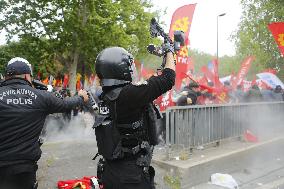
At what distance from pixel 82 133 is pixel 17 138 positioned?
8.07 metres

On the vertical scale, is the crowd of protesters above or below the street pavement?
above

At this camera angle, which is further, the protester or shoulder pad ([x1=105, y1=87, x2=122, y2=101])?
the protester

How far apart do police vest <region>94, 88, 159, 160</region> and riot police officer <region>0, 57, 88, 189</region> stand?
867 millimetres

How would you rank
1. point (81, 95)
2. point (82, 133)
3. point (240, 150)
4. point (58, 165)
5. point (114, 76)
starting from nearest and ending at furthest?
point (114, 76)
point (81, 95)
point (58, 165)
point (240, 150)
point (82, 133)

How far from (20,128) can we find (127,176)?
1.21 m

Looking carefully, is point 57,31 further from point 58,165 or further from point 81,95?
point 81,95

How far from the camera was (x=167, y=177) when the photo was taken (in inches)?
246

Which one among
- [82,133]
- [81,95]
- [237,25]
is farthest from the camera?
[237,25]

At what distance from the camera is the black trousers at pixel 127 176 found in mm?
3029

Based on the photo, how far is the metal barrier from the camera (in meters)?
6.93

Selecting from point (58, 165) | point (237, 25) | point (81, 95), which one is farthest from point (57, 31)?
point (81, 95)

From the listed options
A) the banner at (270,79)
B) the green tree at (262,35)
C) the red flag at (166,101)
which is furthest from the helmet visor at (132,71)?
the green tree at (262,35)

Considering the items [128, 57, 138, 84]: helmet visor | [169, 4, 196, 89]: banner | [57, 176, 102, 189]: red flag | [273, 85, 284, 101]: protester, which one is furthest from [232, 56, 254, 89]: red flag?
[128, 57, 138, 84]: helmet visor

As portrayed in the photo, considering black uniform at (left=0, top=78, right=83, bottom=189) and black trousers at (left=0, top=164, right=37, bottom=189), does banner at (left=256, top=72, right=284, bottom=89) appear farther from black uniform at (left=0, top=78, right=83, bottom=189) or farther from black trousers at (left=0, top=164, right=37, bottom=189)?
black trousers at (left=0, top=164, right=37, bottom=189)
